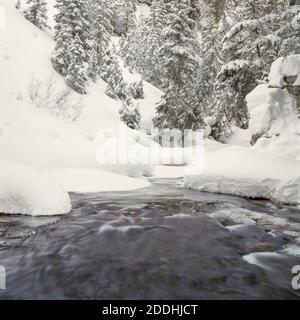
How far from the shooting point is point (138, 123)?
24875 millimetres

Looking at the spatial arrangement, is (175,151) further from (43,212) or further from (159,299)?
(159,299)

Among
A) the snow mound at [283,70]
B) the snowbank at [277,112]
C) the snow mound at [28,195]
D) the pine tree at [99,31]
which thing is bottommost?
the snow mound at [28,195]

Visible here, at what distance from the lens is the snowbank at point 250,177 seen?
8.30 m

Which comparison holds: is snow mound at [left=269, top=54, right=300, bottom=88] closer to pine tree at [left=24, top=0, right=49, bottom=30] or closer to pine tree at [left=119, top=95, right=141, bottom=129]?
pine tree at [left=119, top=95, right=141, bottom=129]

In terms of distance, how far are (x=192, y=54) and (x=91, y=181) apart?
16.2 metres

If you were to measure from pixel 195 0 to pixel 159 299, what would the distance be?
2303cm

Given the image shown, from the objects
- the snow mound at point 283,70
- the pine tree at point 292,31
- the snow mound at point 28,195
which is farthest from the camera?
the snow mound at point 283,70

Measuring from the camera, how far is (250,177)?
29.3 feet

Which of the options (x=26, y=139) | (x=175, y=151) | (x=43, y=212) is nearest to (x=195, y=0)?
(x=175, y=151)

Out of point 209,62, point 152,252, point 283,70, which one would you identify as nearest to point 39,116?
point 283,70

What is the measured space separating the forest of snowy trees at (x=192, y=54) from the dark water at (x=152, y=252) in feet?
27.2

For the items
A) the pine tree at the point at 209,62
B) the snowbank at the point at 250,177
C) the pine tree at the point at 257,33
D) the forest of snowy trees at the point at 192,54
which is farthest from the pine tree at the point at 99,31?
the snowbank at the point at 250,177

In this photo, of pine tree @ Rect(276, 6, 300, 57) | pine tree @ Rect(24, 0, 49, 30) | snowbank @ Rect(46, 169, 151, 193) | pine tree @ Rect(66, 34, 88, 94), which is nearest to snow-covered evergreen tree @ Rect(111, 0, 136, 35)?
pine tree @ Rect(24, 0, 49, 30)

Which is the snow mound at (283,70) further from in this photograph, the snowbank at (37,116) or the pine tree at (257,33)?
the snowbank at (37,116)
